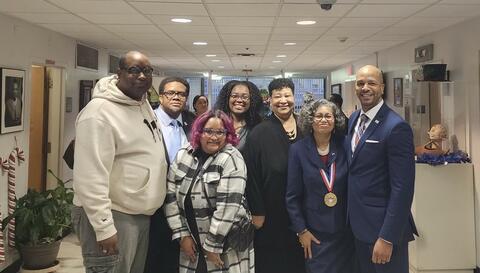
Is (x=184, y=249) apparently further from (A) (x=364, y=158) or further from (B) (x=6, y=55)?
(B) (x=6, y=55)

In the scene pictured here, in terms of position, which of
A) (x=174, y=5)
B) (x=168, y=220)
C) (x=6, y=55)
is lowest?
(x=168, y=220)

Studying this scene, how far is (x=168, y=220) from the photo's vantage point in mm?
1954

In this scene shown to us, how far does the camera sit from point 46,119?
499 cm

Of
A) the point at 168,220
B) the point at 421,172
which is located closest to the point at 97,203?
the point at 168,220

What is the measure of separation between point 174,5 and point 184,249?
2.13 m

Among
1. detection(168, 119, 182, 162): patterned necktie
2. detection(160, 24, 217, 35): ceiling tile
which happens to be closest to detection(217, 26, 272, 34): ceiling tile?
detection(160, 24, 217, 35): ceiling tile

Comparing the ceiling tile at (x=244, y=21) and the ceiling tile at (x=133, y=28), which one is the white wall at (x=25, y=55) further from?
the ceiling tile at (x=244, y=21)

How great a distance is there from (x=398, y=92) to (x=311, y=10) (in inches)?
114

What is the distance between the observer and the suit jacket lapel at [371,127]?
198 centimetres

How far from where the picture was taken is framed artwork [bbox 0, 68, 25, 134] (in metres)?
3.63

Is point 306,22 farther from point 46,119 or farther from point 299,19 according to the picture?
point 46,119

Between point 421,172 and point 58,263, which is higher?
point 421,172

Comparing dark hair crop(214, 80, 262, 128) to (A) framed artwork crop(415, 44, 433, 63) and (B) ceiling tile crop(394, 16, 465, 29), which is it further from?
(A) framed artwork crop(415, 44, 433, 63)

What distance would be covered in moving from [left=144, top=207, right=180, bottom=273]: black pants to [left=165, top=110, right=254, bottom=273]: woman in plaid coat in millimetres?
160
